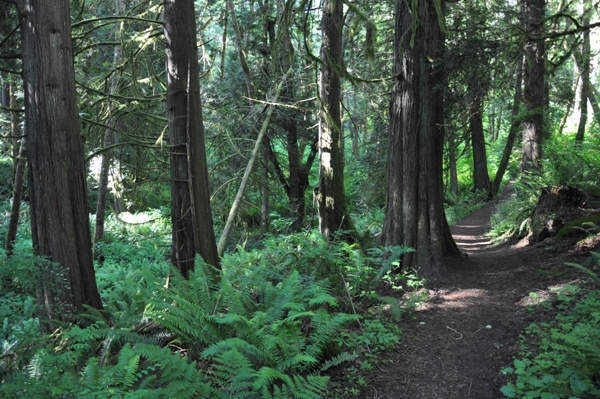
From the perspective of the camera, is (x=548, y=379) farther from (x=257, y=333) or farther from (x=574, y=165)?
(x=574, y=165)

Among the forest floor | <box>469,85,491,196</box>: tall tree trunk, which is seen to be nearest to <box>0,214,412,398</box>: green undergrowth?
the forest floor

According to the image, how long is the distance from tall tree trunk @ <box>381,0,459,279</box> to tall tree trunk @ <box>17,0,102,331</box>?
4751 mm

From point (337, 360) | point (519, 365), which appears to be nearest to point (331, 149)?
point (337, 360)

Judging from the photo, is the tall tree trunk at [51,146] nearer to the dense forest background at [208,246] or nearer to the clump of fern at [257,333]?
the dense forest background at [208,246]

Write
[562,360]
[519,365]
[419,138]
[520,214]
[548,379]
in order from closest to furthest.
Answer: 1. [548,379]
2. [562,360]
3. [519,365]
4. [419,138]
5. [520,214]

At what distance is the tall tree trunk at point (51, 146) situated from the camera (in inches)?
190

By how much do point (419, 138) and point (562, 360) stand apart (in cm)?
426

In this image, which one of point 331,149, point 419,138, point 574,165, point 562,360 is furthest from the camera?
point 574,165

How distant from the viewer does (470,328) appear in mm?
5016

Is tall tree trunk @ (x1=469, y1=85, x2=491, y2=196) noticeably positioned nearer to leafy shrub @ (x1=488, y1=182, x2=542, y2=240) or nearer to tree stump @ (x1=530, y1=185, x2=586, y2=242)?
leafy shrub @ (x1=488, y1=182, x2=542, y2=240)

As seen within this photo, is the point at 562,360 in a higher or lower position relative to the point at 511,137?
lower

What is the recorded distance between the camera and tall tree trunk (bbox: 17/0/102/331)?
482 centimetres

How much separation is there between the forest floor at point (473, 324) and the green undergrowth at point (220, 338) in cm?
26

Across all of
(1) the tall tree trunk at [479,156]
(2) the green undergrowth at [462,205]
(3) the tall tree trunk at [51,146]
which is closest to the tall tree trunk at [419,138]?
(3) the tall tree trunk at [51,146]
